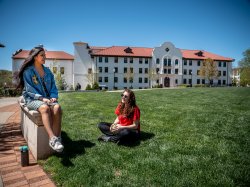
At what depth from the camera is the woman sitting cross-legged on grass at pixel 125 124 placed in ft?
15.6

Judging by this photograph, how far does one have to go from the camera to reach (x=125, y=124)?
5.06m

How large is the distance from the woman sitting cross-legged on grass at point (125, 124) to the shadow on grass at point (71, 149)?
445 mm

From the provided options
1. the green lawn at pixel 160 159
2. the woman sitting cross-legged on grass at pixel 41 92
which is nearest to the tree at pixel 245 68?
the green lawn at pixel 160 159

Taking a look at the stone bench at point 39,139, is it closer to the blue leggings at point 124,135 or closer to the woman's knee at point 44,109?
the woman's knee at point 44,109

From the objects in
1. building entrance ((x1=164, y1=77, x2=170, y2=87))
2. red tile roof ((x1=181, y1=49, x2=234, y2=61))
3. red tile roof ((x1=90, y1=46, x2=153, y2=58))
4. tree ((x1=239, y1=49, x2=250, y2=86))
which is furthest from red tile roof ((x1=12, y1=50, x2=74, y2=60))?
tree ((x1=239, y1=49, x2=250, y2=86))

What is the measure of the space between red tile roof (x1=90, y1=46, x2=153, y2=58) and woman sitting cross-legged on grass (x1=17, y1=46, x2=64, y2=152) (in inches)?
1969

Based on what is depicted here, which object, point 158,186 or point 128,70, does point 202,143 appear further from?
point 128,70

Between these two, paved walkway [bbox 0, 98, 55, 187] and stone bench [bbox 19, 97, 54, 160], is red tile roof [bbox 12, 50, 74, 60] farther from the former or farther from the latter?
stone bench [bbox 19, 97, 54, 160]

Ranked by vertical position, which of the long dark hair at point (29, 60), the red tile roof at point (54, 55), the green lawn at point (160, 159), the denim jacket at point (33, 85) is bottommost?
the green lawn at point (160, 159)

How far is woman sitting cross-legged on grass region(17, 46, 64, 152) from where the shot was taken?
3904 millimetres

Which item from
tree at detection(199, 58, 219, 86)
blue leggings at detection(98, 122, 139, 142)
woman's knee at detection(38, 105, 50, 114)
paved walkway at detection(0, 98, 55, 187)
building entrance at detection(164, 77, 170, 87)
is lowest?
paved walkway at detection(0, 98, 55, 187)

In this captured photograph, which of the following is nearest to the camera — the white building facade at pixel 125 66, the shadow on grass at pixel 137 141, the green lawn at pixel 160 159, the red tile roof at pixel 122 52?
the green lawn at pixel 160 159

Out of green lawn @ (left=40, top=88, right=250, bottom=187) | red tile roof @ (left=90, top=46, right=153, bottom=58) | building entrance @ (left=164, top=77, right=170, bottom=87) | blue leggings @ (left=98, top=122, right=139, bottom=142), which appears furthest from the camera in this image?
building entrance @ (left=164, top=77, right=170, bottom=87)

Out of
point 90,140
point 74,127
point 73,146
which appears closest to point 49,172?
point 73,146
